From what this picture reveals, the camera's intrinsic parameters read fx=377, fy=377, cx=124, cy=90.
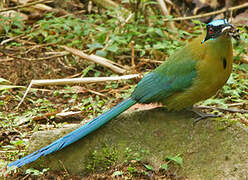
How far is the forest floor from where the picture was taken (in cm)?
407

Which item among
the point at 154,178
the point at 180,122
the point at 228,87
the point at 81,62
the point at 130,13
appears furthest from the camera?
the point at 130,13

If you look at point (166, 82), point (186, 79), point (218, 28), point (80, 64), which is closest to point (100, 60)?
point (80, 64)

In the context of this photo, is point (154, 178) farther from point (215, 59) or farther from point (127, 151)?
point (215, 59)

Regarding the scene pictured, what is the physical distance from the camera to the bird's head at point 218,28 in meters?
3.05

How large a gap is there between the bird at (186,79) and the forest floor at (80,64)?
0.39 meters

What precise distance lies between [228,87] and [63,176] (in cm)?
256

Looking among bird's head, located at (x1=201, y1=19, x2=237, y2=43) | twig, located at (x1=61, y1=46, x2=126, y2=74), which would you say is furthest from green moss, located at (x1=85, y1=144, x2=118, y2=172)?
twig, located at (x1=61, y1=46, x2=126, y2=74)

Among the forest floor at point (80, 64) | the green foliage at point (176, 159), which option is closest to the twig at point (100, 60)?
the forest floor at point (80, 64)

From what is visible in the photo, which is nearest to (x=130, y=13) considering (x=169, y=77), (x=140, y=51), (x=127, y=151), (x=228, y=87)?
(x=140, y=51)

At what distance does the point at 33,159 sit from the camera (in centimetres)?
311

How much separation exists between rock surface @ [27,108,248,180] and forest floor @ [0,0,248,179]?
12 cm

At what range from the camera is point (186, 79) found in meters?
3.39

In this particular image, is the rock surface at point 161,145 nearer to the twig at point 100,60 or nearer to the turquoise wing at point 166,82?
the turquoise wing at point 166,82

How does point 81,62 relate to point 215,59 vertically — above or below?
below
